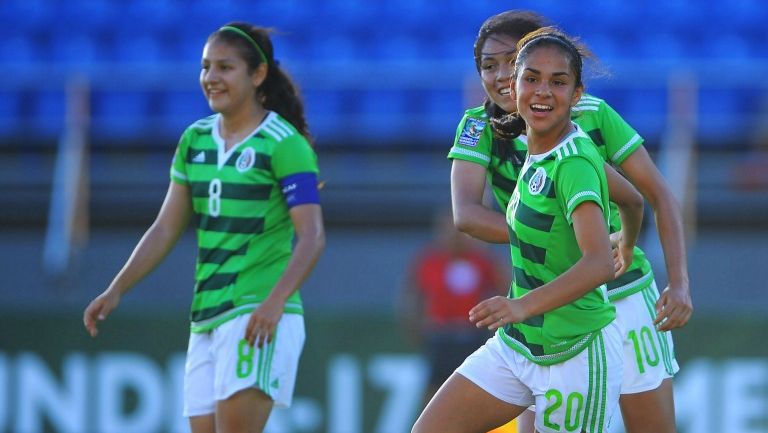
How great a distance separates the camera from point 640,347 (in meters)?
4.23

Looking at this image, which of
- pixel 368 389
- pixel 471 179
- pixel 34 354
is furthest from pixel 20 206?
pixel 471 179

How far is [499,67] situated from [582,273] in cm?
94

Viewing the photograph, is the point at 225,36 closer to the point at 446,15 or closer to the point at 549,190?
the point at 549,190

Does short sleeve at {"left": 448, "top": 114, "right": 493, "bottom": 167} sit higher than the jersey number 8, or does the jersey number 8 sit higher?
short sleeve at {"left": 448, "top": 114, "right": 493, "bottom": 167}

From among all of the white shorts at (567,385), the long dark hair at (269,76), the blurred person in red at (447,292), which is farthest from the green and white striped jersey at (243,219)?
the blurred person in red at (447,292)

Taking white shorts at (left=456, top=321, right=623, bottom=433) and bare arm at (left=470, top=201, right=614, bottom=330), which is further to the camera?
white shorts at (left=456, top=321, right=623, bottom=433)

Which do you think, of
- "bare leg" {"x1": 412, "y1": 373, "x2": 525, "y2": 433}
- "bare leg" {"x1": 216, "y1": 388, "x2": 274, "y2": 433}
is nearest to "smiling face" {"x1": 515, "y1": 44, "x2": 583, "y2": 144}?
"bare leg" {"x1": 412, "y1": 373, "x2": 525, "y2": 433}

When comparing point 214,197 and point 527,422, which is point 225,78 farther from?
point 527,422

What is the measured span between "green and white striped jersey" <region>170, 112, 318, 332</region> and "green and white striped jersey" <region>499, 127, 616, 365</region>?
119cm

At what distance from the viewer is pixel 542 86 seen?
3.63 metres

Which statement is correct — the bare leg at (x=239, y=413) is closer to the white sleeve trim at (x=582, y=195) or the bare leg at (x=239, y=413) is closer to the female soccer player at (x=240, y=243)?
the female soccer player at (x=240, y=243)

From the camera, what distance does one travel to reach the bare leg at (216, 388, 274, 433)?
4.55 metres

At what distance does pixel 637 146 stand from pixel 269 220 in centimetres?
142

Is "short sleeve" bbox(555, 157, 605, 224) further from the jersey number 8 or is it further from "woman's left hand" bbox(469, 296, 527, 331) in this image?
the jersey number 8
